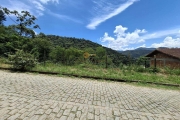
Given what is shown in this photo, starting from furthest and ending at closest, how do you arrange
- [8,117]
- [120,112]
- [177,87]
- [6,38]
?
[6,38], [177,87], [120,112], [8,117]

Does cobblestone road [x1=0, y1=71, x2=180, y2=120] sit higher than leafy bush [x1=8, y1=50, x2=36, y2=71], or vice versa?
leafy bush [x1=8, y1=50, x2=36, y2=71]

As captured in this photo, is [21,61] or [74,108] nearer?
[74,108]

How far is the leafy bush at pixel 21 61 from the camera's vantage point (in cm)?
829

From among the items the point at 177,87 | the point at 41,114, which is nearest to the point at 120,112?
the point at 41,114

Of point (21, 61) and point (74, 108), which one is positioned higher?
point (21, 61)

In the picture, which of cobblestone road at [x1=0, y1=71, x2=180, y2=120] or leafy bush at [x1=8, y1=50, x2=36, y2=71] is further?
leafy bush at [x1=8, y1=50, x2=36, y2=71]

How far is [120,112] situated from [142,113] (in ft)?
1.98

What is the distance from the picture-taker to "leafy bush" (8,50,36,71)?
8289 millimetres

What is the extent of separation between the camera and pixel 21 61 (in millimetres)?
8250

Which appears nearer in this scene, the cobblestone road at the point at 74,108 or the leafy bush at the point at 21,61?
the cobblestone road at the point at 74,108

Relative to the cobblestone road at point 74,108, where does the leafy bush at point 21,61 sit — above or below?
above

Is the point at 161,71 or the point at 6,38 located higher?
the point at 6,38

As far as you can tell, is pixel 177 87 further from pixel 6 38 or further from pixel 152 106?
pixel 6 38

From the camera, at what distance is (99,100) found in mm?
3990
